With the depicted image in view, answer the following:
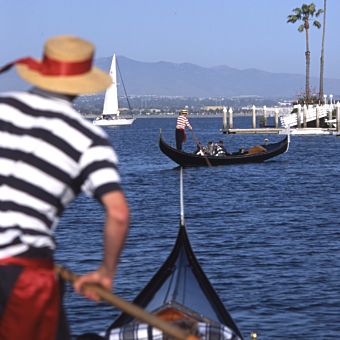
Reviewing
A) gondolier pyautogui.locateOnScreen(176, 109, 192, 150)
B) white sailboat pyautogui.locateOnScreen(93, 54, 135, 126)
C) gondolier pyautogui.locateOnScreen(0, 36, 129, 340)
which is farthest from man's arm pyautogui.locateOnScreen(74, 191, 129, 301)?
white sailboat pyautogui.locateOnScreen(93, 54, 135, 126)

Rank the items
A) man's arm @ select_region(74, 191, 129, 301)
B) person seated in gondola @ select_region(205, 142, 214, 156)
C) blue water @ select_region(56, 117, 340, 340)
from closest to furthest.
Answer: man's arm @ select_region(74, 191, 129, 301)
blue water @ select_region(56, 117, 340, 340)
person seated in gondola @ select_region(205, 142, 214, 156)

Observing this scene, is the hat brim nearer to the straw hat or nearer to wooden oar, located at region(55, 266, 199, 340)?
the straw hat

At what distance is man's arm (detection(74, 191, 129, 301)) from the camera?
2.99 meters

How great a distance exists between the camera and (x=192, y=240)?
16.4 metres

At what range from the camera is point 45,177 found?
10.0 feet

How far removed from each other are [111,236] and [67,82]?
461 millimetres

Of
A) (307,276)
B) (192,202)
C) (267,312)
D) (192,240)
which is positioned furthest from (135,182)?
(267,312)

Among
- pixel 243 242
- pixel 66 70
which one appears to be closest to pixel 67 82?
pixel 66 70

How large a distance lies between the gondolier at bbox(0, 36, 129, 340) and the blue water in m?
→ 6.44

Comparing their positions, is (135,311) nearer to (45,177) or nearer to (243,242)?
(45,177)

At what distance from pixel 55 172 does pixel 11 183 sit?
0.43 feet

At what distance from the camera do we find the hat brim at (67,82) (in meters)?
3.08

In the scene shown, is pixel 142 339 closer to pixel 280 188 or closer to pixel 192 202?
pixel 192 202

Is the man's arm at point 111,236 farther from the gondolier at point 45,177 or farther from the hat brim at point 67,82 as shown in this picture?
the hat brim at point 67,82
